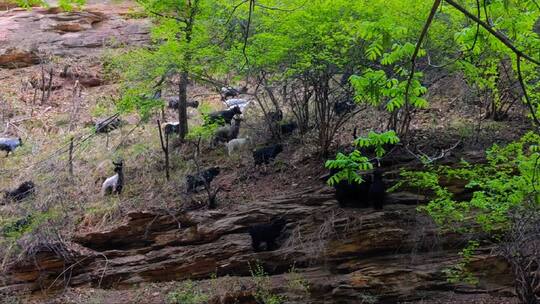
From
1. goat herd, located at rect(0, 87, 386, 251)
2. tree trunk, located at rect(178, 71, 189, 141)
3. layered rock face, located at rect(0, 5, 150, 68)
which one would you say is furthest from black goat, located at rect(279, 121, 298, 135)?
layered rock face, located at rect(0, 5, 150, 68)

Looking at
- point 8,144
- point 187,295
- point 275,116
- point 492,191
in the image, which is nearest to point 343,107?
point 275,116

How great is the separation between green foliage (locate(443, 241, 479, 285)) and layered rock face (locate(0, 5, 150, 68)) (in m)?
16.0

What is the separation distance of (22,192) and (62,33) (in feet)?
42.1

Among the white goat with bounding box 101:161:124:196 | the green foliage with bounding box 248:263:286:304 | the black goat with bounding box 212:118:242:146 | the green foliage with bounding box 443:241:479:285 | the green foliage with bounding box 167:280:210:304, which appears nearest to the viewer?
the green foliage with bounding box 443:241:479:285

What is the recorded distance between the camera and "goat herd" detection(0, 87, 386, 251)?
32.3 ft

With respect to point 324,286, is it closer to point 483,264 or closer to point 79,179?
point 483,264

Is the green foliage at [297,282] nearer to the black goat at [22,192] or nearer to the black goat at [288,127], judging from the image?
the black goat at [288,127]

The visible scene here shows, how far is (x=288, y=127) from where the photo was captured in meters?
13.1

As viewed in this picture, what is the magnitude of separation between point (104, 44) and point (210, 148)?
11.5 meters

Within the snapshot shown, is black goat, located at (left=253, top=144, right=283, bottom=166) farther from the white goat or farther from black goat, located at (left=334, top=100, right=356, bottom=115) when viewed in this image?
the white goat

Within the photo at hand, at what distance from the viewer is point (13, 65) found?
22.0 metres

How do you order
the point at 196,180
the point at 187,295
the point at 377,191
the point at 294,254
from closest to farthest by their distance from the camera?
the point at 187,295, the point at 377,191, the point at 294,254, the point at 196,180

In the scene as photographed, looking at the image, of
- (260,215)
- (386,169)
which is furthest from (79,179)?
(386,169)

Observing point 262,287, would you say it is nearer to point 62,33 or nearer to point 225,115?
point 225,115
